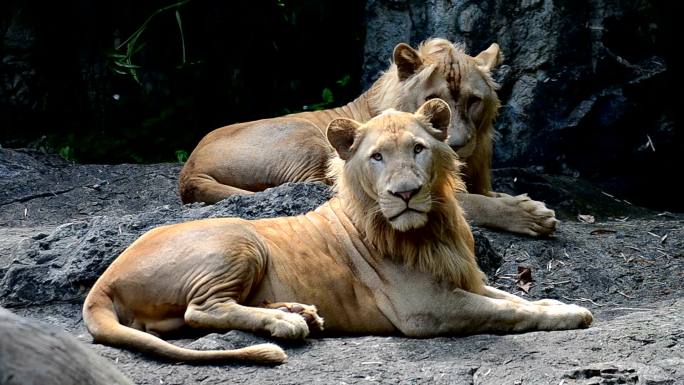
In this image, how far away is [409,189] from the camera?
6.52 m

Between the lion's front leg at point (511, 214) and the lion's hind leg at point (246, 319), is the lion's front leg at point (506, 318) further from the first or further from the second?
the lion's front leg at point (511, 214)

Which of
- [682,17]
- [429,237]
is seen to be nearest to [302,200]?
[429,237]

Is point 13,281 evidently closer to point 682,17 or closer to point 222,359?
point 222,359

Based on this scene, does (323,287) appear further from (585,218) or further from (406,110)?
(585,218)

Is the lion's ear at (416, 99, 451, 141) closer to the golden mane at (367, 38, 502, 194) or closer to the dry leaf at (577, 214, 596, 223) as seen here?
the golden mane at (367, 38, 502, 194)

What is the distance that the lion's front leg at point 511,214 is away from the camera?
8828 mm

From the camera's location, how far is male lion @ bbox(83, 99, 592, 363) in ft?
21.4

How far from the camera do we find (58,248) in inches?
305

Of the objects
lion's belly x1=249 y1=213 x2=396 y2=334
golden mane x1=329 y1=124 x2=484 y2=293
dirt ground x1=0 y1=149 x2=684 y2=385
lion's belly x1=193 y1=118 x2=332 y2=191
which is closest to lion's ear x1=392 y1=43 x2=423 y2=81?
lion's belly x1=193 y1=118 x2=332 y2=191

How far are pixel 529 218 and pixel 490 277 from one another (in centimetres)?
82

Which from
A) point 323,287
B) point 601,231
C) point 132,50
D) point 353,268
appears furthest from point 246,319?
point 132,50

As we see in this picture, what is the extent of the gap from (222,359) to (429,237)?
1.51 m

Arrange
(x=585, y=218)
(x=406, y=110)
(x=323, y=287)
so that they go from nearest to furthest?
(x=323, y=287), (x=406, y=110), (x=585, y=218)

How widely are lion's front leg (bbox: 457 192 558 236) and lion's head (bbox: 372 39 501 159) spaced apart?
38 cm
